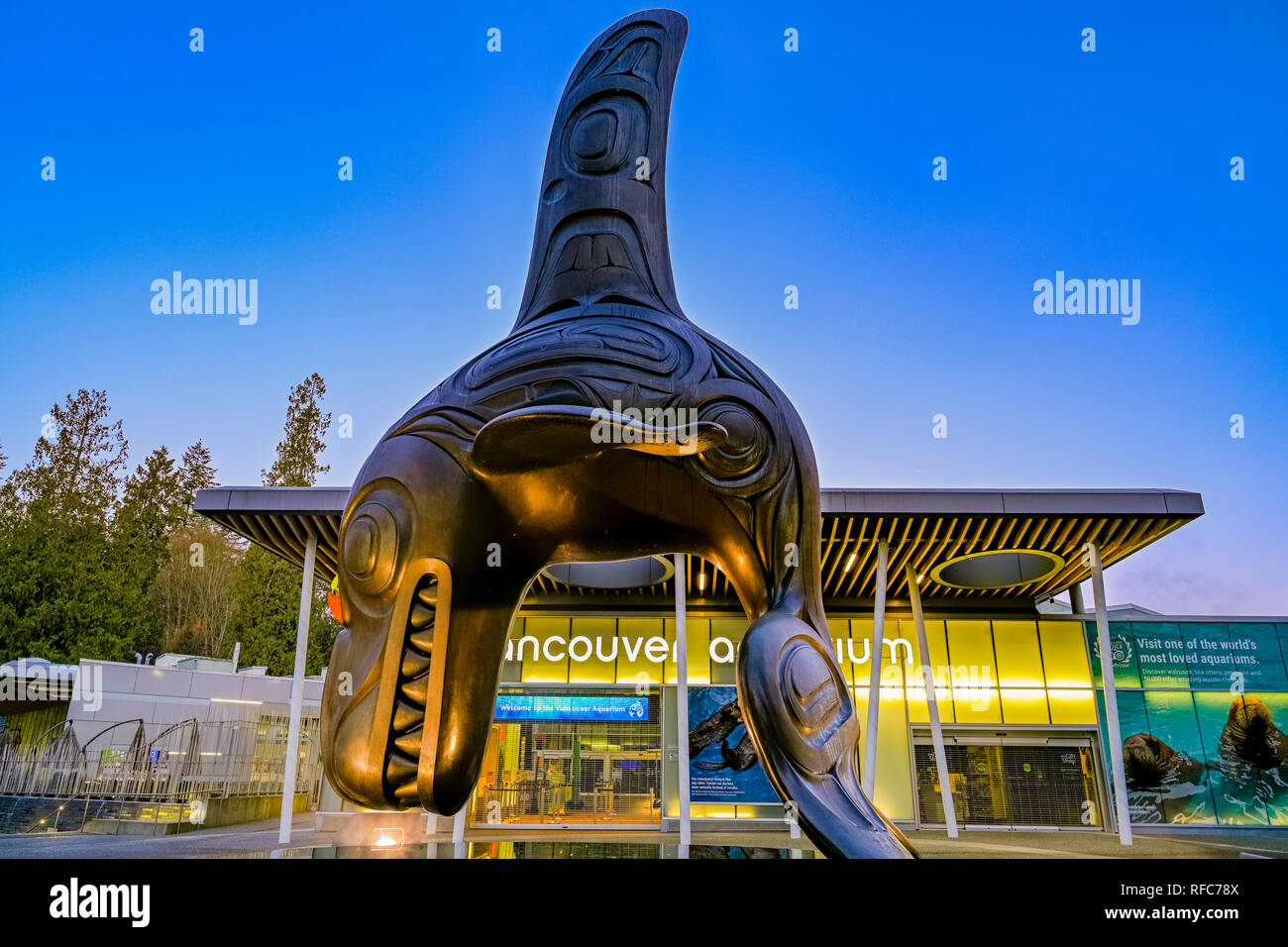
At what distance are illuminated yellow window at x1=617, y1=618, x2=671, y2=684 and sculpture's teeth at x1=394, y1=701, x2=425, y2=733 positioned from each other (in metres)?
19.1

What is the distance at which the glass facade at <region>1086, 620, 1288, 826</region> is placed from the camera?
22.8m

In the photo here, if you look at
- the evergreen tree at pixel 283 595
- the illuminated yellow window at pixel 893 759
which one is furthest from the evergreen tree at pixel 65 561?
the illuminated yellow window at pixel 893 759

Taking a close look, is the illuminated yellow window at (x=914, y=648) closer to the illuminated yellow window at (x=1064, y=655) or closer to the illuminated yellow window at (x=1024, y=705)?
the illuminated yellow window at (x=1024, y=705)

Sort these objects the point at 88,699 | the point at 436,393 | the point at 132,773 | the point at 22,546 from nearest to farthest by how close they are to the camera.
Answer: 1. the point at 436,393
2. the point at 132,773
3. the point at 88,699
4. the point at 22,546

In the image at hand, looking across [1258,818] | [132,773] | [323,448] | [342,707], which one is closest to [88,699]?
[132,773]

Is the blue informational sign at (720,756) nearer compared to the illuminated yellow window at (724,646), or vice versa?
the blue informational sign at (720,756)

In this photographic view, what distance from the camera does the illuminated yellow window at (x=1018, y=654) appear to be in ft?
74.3

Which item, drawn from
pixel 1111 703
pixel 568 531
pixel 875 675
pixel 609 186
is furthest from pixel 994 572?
pixel 568 531

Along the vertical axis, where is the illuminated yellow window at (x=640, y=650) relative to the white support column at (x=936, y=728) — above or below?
above

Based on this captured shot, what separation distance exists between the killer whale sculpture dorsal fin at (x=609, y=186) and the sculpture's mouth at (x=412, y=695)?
184 cm
